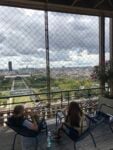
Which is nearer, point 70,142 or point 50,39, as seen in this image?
point 70,142

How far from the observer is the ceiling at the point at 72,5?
17.5 ft

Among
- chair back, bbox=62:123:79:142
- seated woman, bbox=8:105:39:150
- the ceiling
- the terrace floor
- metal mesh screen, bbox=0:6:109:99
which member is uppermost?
the ceiling

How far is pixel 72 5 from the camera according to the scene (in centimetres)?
577

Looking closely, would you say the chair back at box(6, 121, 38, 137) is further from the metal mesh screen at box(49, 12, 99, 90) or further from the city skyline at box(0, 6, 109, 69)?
the metal mesh screen at box(49, 12, 99, 90)

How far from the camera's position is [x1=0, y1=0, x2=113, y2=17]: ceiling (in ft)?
17.5

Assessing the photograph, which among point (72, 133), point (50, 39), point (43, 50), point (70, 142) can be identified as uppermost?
point (50, 39)

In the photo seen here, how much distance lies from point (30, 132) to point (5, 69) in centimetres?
223

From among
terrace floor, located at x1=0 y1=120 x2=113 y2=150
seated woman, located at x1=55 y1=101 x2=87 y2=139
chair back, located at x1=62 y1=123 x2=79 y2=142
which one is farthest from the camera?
terrace floor, located at x1=0 y1=120 x2=113 y2=150

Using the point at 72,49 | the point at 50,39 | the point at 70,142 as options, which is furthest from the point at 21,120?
the point at 72,49

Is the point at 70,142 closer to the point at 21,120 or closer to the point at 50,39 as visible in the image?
the point at 21,120

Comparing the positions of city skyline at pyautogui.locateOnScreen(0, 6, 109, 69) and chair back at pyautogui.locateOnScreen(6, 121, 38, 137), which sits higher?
city skyline at pyautogui.locateOnScreen(0, 6, 109, 69)

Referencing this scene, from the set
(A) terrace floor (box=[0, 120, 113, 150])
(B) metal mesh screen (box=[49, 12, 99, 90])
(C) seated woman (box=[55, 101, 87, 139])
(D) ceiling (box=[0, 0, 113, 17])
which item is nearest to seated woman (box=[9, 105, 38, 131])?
(A) terrace floor (box=[0, 120, 113, 150])

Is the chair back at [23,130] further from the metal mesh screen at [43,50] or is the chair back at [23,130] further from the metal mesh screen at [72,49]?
the metal mesh screen at [72,49]

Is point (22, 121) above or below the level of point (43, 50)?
below
